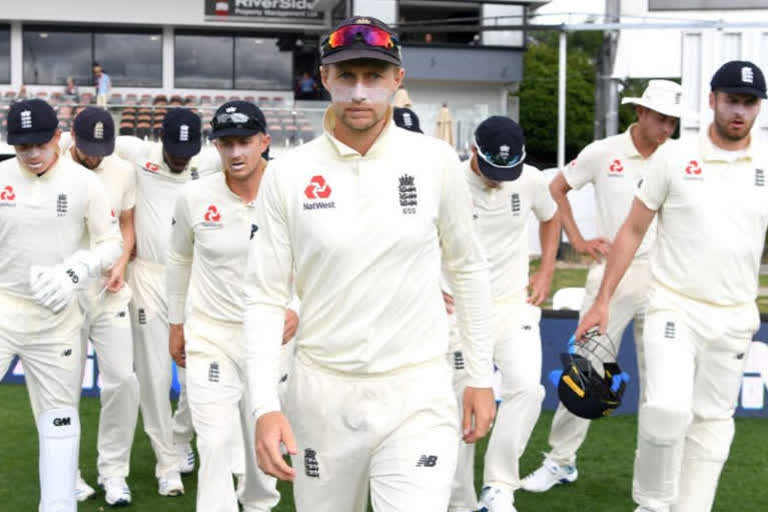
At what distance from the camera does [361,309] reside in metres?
3.74

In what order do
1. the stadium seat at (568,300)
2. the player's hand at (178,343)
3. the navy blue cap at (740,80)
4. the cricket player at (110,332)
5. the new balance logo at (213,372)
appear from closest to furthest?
the navy blue cap at (740,80), the new balance logo at (213,372), the player's hand at (178,343), the cricket player at (110,332), the stadium seat at (568,300)

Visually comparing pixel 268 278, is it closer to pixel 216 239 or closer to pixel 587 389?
pixel 216 239

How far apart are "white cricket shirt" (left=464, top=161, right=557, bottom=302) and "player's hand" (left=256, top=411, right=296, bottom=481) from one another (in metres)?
3.57

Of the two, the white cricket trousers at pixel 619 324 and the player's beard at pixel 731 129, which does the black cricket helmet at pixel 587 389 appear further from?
the player's beard at pixel 731 129

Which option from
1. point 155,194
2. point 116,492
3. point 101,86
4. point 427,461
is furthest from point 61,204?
point 101,86

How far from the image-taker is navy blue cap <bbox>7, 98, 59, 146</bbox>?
5836 mm

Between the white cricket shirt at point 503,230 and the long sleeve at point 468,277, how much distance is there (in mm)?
2865

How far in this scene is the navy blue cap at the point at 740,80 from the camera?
5.46 meters

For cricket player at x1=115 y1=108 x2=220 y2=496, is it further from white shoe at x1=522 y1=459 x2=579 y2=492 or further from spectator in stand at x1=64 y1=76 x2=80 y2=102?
spectator in stand at x1=64 y1=76 x2=80 y2=102

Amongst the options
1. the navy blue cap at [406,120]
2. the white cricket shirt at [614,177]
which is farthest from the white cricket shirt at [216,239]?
the white cricket shirt at [614,177]

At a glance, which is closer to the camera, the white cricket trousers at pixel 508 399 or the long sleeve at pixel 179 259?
the long sleeve at pixel 179 259

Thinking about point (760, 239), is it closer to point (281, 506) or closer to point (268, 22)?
point (281, 506)

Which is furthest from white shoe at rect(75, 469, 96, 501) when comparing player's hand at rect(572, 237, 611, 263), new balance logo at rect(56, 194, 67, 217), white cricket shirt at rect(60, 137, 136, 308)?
player's hand at rect(572, 237, 611, 263)

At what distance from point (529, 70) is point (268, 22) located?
99.6 ft
